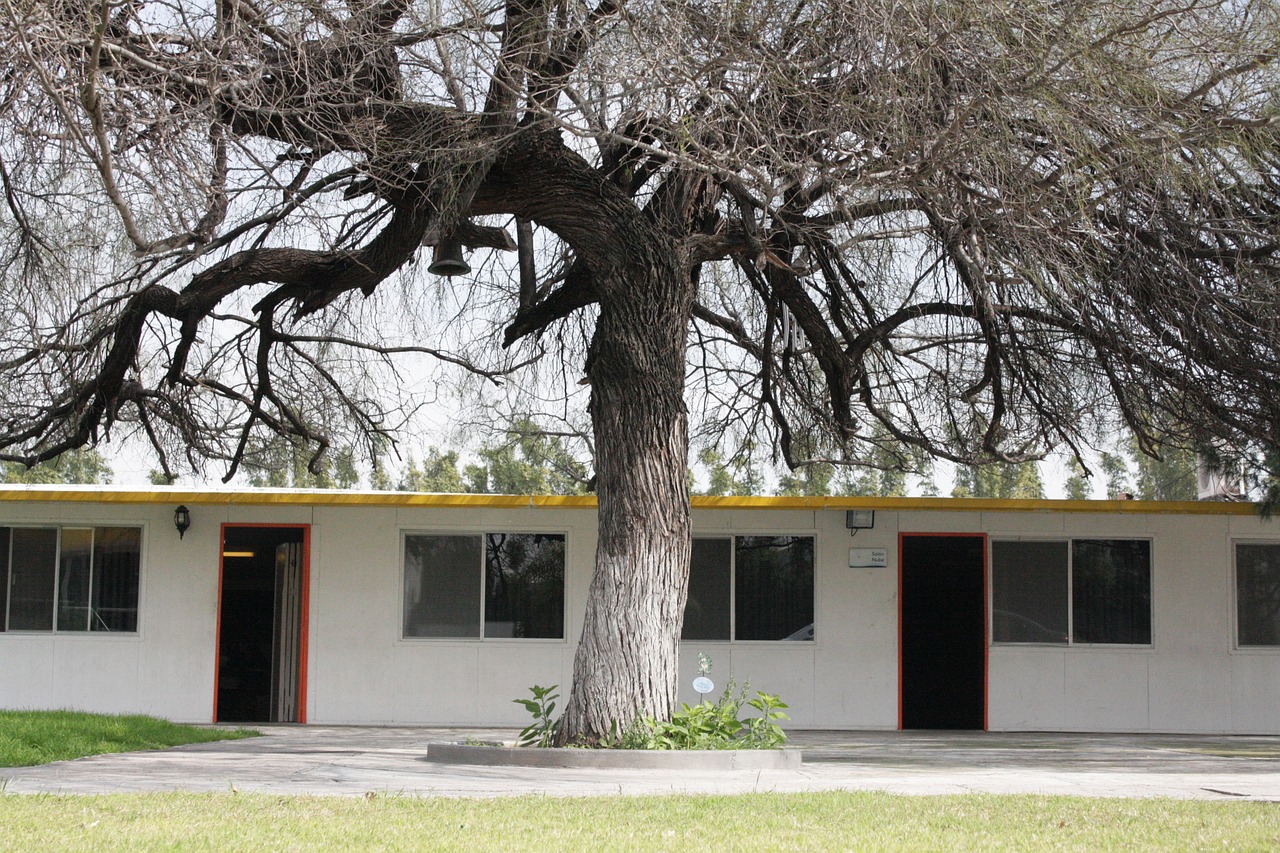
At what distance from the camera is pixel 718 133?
7426 mm

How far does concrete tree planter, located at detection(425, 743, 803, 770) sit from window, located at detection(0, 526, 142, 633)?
6.74 meters

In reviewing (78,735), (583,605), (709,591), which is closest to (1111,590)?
(709,591)

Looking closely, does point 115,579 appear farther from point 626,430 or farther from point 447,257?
point 626,430

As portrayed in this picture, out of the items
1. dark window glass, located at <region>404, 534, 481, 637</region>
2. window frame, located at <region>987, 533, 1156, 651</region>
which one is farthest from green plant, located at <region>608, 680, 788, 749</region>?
window frame, located at <region>987, 533, 1156, 651</region>

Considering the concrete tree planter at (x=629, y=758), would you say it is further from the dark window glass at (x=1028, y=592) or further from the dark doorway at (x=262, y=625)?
the dark window glass at (x=1028, y=592)

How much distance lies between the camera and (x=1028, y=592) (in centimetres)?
1475

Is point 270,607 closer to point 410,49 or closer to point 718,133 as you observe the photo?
point 410,49

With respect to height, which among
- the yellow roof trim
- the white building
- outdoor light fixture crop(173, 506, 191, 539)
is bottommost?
the white building

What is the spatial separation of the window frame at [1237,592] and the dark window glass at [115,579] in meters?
11.6

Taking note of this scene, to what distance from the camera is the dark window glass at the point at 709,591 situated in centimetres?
1469

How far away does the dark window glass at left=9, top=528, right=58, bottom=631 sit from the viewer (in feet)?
47.5

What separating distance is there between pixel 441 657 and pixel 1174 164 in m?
9.29

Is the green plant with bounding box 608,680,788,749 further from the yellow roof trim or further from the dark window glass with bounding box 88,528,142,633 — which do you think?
the dark window glass with bounding box 88,528,142,633

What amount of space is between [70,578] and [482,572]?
14.3ft
